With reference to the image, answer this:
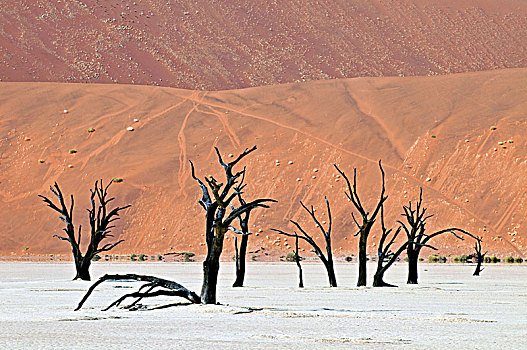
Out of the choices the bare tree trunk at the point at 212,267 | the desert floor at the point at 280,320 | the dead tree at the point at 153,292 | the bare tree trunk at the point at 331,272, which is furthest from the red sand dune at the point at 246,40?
the dead tree at the point at 153,292

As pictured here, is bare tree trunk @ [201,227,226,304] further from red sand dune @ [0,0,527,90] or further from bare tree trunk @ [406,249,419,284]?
red sand dune @ [0,0,527,90]

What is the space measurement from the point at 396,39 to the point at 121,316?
90121 mm

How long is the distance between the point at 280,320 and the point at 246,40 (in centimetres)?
8381

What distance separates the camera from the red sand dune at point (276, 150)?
180ft

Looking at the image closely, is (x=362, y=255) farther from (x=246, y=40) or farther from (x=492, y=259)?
(x=246, y=40)

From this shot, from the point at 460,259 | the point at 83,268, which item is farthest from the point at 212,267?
the point at 460,259

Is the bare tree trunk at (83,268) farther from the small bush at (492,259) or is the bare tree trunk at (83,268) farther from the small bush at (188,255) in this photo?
the small bush at (492,259)

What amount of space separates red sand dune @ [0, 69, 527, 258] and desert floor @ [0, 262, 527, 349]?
1237 inches

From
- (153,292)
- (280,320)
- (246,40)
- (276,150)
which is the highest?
(246,40)

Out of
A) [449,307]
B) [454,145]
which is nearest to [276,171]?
[454,145]

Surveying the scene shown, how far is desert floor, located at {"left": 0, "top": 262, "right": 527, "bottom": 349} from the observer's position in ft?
34.9

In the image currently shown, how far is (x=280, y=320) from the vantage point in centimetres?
1398

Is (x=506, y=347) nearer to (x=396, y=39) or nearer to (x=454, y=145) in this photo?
Result: (x=454, y=145)

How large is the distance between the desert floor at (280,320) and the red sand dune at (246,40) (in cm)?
6410
